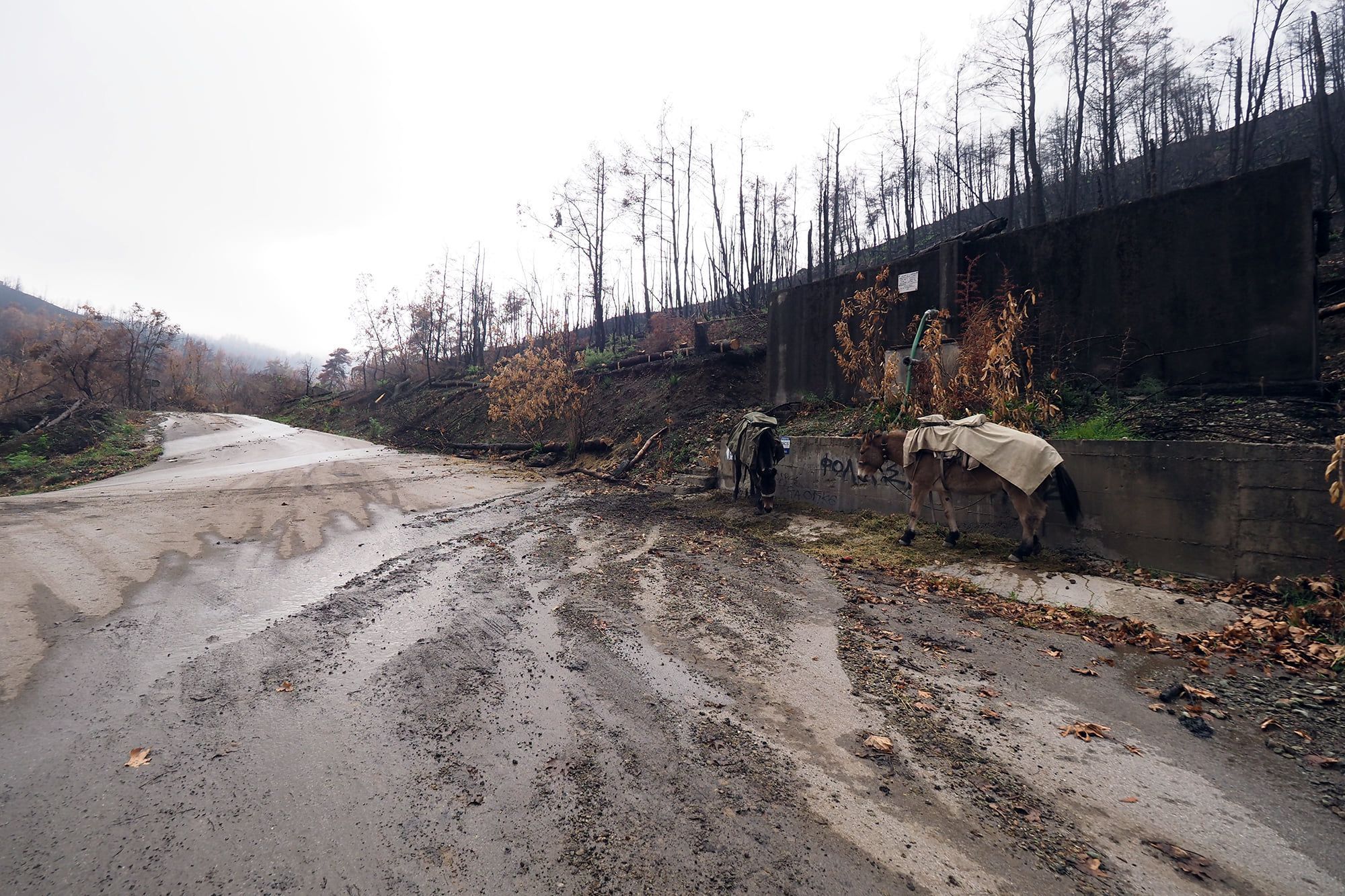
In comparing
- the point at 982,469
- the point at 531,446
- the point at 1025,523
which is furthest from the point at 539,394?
the point at 1025,523

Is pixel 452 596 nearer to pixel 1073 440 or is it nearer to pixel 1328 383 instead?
pixel 1073 440

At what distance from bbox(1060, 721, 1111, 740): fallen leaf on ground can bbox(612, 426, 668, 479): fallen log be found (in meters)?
12.5

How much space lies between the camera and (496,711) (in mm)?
3566

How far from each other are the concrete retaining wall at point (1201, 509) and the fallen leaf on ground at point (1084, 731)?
3.42 metres

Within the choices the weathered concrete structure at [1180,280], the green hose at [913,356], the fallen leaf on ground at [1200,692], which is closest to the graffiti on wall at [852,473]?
the green hose at [913,356]

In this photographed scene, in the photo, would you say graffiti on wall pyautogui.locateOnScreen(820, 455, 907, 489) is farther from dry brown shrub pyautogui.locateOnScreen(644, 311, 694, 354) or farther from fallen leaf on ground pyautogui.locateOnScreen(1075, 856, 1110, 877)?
dry brown shrub pyautogui.locateOnScreen(644, 311, 694, 354)

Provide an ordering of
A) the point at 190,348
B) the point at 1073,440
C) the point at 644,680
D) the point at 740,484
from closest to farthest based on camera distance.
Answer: the point at 644,680 → the point at 1073,440 → the point at 740,484 → the point at 190,348

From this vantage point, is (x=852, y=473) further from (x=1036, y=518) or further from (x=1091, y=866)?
(x=1091, y=866)

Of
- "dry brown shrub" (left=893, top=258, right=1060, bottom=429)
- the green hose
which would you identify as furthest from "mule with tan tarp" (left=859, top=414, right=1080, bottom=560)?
the green hose

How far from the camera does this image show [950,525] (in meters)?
7.34

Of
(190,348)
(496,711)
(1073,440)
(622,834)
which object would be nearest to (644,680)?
(496,711)

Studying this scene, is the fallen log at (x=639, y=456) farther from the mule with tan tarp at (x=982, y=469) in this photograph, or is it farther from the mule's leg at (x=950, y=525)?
the mule's leg at (x=950, y=525)

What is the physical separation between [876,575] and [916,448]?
2.00 m

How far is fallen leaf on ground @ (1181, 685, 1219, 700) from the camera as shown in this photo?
3.72m
